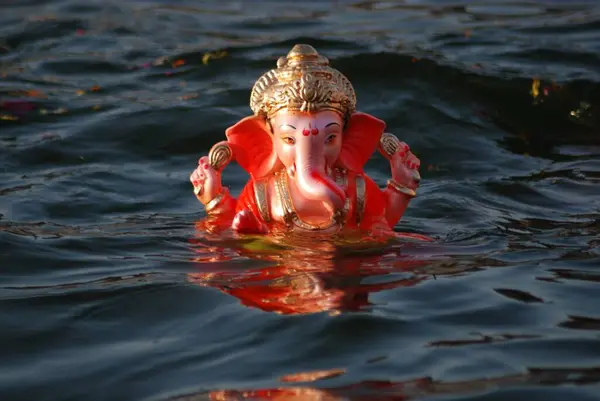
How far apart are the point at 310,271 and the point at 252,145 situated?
1.01 m

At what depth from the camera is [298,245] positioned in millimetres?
7656

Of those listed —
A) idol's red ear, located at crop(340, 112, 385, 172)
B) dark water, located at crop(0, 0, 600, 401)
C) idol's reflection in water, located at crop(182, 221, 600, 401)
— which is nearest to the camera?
idol's reflection in water, located at crop(182, 221, 600, 401)

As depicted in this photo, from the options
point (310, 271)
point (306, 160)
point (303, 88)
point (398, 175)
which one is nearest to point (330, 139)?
point (306, 160)

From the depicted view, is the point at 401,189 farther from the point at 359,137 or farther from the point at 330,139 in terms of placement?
the point at 330,139

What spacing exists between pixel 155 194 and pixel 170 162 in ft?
3.10

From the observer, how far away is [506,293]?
7.03 m

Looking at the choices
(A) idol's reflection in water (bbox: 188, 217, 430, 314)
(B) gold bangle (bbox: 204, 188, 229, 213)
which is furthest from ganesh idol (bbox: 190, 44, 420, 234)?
(A) idol's reflection in water (bbox: 188, 217, 430, 314)

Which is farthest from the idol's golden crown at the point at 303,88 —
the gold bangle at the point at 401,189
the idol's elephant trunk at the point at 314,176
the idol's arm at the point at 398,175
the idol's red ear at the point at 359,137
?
the gold bangle at the point at 401,189

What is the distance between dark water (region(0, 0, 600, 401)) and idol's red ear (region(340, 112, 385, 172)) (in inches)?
22.7

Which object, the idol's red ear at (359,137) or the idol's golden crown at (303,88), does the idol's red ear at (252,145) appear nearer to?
the idol's golden crown at (303,88)

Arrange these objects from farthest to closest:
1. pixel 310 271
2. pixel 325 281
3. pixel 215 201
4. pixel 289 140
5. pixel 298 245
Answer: pixel 215 201 → pixel 298 245 → pixel 289 140 → pixel 310 271 → pixel 325 281

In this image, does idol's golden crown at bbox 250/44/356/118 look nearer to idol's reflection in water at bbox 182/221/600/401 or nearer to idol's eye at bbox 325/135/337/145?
idol's eye at bbox 325/135/337/145

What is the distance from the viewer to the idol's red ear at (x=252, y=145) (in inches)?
308

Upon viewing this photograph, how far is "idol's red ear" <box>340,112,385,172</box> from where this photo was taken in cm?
779
